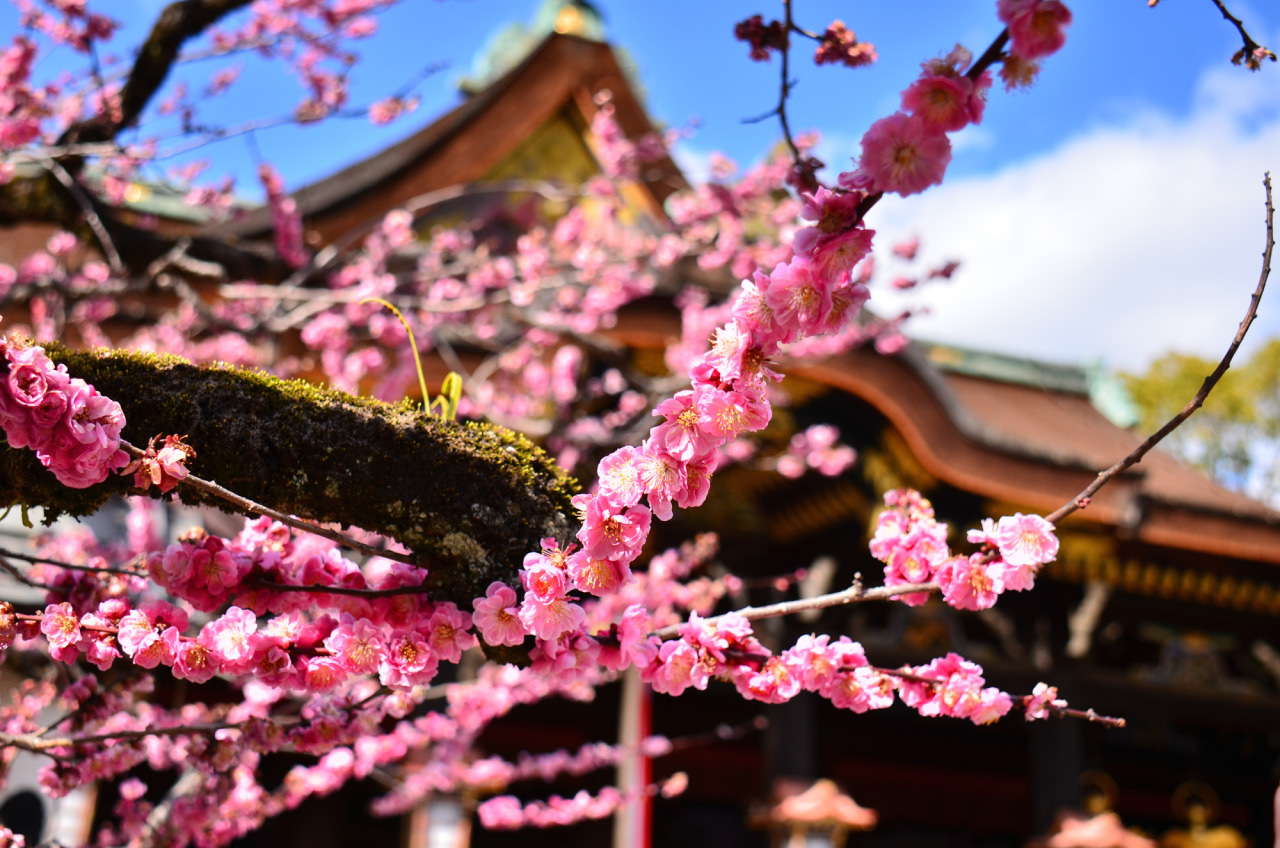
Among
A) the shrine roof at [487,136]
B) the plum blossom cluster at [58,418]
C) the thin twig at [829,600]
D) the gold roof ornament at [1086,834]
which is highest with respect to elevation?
the shrine roof at [487,136]

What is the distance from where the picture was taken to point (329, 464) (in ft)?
6.27

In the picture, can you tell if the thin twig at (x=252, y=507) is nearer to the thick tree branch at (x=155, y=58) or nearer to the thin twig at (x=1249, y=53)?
the thin twig at (x=1249, y=53)

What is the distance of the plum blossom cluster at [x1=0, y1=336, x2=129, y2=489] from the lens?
154 cm

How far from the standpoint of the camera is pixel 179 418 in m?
1.87

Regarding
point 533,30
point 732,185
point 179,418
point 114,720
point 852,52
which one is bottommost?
point 114,720

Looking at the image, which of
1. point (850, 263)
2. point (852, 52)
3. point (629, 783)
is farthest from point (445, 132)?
point (850, 263)

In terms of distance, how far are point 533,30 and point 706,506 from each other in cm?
720

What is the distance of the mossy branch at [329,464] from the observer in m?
1.88

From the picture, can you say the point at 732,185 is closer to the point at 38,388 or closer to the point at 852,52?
the point at 852,52

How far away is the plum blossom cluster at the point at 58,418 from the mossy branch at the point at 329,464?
→ 0.69 ft

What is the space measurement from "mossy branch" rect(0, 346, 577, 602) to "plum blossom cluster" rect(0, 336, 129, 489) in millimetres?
210

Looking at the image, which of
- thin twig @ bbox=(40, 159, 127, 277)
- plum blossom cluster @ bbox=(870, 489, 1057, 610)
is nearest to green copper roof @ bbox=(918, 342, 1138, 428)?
thin twig @ bbox=(40, 159, 127, 277)

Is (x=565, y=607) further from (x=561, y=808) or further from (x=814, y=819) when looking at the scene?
(x=814, y=819)

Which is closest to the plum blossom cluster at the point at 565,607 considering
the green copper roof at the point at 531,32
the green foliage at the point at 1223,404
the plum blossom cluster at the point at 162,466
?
the plum blossom cluster at the point at 162,466
